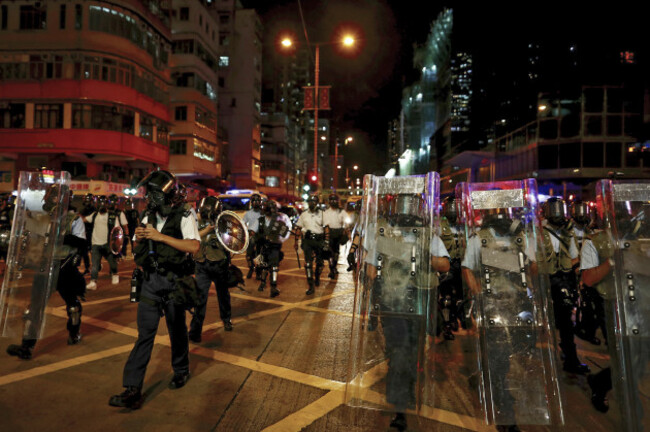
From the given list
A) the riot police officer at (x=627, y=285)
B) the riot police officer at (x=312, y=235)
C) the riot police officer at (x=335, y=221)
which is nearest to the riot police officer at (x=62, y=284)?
the riot police officer at (x=312, y=235)

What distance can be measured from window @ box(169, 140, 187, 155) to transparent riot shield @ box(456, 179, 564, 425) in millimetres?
38007

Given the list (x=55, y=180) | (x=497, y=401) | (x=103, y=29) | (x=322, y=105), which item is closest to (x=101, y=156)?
(x=103, y=29)

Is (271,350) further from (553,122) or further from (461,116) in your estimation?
(461,116)

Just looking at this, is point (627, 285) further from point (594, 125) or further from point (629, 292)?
point (594, 125)

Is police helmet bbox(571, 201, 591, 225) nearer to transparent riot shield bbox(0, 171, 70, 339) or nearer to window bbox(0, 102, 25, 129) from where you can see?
transparent riot shield bbox(0, 171, 70, 339)

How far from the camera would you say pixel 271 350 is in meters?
5.25

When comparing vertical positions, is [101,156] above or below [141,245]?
above

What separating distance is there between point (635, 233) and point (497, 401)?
1.70 meters

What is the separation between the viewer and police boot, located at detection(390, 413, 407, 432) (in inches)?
135

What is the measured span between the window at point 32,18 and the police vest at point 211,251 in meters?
29.7

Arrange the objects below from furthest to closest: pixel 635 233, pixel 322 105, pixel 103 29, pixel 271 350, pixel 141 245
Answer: pixel 103 29 < pixel 322 105 < pixel 271 350 < pixel 141 245 < pixel 635 233

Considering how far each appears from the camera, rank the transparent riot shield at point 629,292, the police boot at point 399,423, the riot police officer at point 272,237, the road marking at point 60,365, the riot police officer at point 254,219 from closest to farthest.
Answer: the transparent riot shield at point 629,292 → the police boot at point 399,423 → the road marking at point 60,365 → the riot police officer at point 272,237 → the riot police officer at point 254,219

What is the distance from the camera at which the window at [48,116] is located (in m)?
27.1

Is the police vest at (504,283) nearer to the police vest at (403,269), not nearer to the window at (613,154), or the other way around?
the police vest at (403,269)
